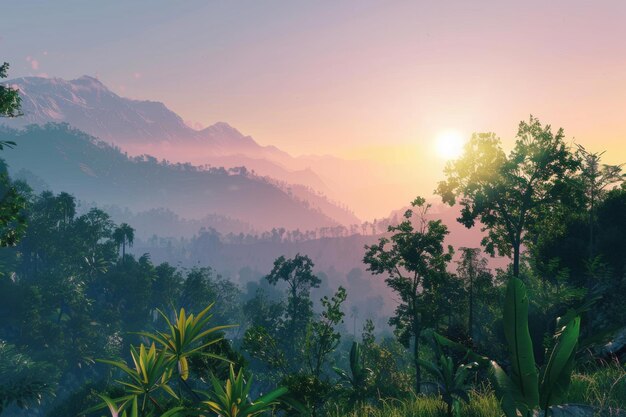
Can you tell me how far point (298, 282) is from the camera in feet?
173

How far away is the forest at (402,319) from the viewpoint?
527cm

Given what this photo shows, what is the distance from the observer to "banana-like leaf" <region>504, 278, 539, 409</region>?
3.96 meters

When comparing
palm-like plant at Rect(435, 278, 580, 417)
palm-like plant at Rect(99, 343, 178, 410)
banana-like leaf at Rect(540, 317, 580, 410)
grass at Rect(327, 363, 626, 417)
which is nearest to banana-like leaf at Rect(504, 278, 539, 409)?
palm-like plant at Rect(435, 278, 580, 417)

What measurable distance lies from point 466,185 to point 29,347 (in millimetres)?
60270

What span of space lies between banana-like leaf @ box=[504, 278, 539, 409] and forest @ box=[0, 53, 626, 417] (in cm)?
1

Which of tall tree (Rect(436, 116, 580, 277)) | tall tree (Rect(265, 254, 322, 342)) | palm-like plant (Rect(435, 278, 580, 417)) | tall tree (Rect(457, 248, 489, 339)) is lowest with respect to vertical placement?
tall tree (Rect(265, 254, 322, 342))

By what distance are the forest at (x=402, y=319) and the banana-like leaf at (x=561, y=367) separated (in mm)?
13

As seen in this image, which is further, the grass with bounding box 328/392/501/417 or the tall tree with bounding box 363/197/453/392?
the tall tree with bounding box 363/197/453/392

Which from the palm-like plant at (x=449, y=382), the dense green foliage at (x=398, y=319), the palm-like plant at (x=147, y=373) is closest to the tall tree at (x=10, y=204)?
the dense green foliage at (x=398, y=319)

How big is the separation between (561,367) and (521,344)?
0.37 metres

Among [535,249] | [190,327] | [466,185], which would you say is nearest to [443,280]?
[466,185]

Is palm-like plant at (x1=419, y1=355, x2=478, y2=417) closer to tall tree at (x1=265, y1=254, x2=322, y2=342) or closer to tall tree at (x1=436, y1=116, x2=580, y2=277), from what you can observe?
tall tree at (x1=436, y1=116, x2=580, y2=277)

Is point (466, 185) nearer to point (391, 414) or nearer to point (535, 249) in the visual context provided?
point (535, 249)

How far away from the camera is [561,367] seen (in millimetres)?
3729
